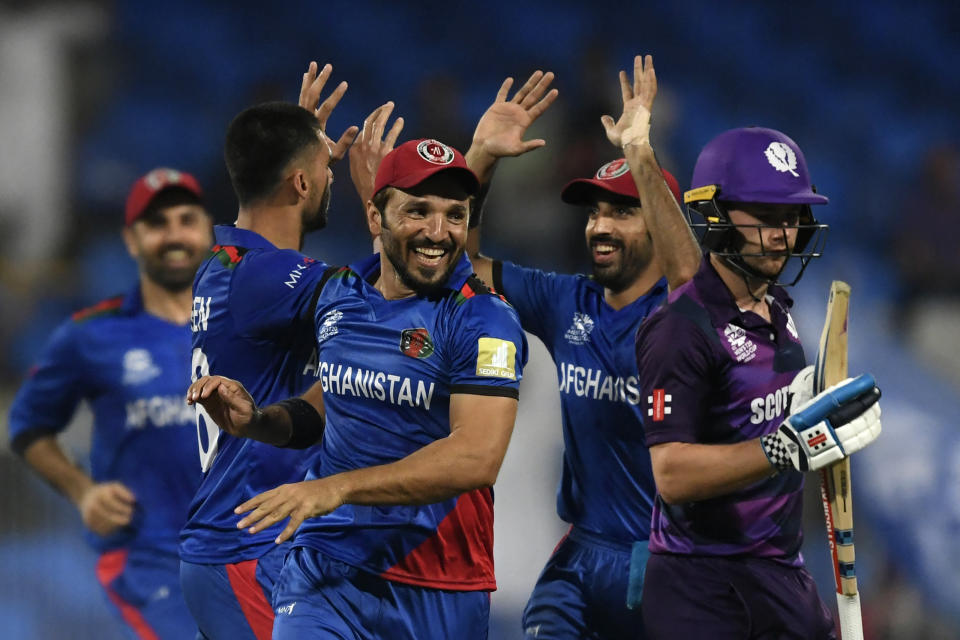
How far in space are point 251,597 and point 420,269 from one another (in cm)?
134

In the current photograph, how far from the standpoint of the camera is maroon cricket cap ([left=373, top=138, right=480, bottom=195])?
12.6 feet

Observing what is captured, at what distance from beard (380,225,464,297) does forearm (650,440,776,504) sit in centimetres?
88

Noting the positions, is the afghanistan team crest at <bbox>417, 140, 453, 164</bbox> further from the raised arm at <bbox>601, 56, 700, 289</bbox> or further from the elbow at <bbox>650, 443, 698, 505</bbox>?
the elbow at <bbox>650, 443, 698, 505</bbox>

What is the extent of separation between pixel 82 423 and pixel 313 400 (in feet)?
13.9

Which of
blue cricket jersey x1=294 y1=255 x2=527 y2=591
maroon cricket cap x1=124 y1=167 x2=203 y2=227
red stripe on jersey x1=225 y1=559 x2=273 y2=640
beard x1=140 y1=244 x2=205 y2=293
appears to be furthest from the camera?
maroon cricket cap x1=124 y1=167 x2=203 y2=227


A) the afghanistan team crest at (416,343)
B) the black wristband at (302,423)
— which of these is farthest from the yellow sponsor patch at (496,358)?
the black wristband at (302,423)

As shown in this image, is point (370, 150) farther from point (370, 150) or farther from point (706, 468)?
point (706, 468)

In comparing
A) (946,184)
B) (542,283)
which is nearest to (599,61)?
(946,184)

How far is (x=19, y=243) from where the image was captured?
29.3ft

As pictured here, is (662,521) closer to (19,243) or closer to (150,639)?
(150,639)

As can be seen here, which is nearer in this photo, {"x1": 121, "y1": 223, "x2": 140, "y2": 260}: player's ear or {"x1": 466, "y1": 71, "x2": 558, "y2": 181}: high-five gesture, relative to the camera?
{"x1": 466, "y1": 71, "x2": 558, "y2": 181}: high-five gesture

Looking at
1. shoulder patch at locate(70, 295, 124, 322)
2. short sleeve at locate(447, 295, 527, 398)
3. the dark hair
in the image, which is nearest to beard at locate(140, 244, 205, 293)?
Result: shoulder patch at locate(70, 295, 124, 322)

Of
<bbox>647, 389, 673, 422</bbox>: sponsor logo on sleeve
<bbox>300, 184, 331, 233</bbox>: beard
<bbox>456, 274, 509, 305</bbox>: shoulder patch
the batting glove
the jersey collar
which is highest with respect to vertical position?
<bbox>300, 184, 331, 233</bbox>: beard

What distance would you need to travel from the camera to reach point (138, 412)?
6332 millimetres
